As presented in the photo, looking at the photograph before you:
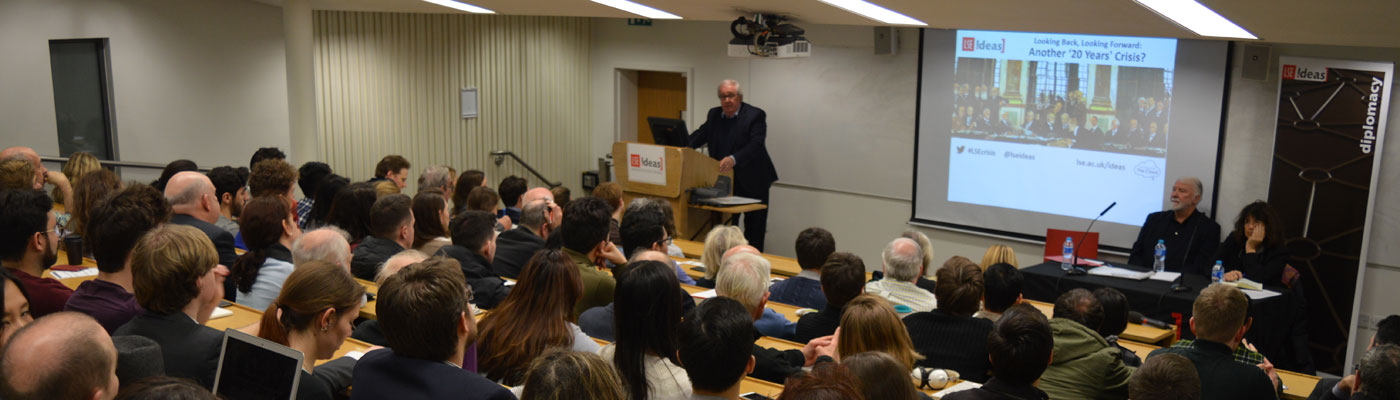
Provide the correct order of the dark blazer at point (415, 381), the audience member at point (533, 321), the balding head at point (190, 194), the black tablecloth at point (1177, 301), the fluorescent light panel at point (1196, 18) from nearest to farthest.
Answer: the dark blazer at point (415, 381), the audience member at point (533, 321), the fluorescent light panel at point (1196, 18), the balding head at point (190, 194), the black tablecloth at point (1177, 301)

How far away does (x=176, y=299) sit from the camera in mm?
3008

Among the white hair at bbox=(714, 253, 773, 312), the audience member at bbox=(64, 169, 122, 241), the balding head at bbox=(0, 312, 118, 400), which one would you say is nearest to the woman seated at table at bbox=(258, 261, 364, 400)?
the balding head at bbox=(0, 312, 118, 400)

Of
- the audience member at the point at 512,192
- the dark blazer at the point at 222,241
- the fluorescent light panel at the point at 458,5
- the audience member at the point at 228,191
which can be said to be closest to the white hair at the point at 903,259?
the audience member at the point at 512,192

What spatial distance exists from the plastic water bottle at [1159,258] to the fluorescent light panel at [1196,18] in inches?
65.6

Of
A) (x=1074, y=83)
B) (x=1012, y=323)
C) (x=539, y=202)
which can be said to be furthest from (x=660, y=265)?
(x=1074, y=83)

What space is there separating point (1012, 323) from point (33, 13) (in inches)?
289

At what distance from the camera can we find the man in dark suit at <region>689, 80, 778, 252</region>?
8719 millimetres

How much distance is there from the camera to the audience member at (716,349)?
8.48ft

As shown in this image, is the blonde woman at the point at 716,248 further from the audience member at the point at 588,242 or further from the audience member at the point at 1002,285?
A: the audience member at the point at 1002,285

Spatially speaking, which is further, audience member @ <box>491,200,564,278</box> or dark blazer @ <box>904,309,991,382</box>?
Result: audience member @ <box>491,200,564,278</box>

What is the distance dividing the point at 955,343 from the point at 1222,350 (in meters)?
0.97

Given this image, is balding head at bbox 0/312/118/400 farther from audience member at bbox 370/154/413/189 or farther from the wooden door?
the wooden door

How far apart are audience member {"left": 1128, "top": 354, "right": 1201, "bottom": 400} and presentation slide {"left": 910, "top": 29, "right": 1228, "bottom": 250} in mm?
4745

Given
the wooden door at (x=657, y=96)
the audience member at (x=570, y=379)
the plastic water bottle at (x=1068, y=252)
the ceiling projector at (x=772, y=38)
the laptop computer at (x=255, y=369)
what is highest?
the ceiling projector at (x=772, y=38)
